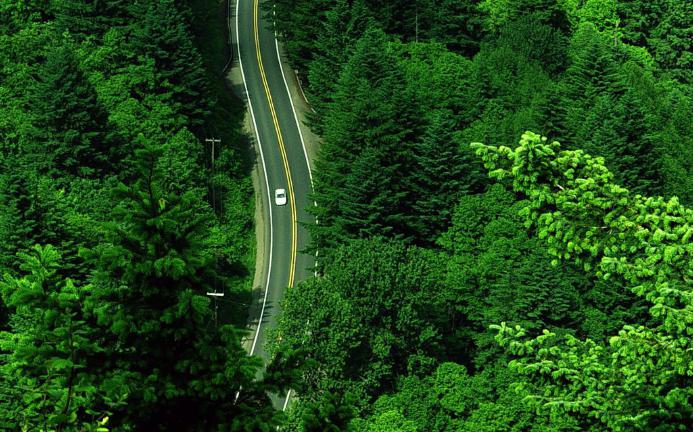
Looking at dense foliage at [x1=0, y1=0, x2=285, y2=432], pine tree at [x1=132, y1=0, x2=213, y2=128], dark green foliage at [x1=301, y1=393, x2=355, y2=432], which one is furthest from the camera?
pine tree at [x1=132, y1=0, x2=213, y2=128]

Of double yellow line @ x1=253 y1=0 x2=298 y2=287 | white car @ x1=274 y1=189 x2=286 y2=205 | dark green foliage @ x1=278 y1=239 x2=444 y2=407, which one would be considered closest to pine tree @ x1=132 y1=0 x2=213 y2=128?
white car @ x1=274 y1=189 x2=286 y2=205

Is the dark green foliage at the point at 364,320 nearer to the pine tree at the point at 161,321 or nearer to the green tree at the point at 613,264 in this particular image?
the green tree at the point at 613,264

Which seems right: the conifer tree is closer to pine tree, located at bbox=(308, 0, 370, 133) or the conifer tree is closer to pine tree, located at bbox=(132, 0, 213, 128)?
pine tree, located at bbox=(308, 0, 370, 133)

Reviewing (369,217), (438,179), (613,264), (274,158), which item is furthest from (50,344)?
(274,158)

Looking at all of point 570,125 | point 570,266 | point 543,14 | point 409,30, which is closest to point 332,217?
point 570,266

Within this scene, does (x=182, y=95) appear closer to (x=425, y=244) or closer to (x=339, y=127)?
(x=339, y=127)

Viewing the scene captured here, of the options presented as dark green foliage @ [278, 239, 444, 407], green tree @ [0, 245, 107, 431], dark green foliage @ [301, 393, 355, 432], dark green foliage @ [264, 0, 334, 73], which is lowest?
dark green foliage @ [278, 239, 444, 407]
